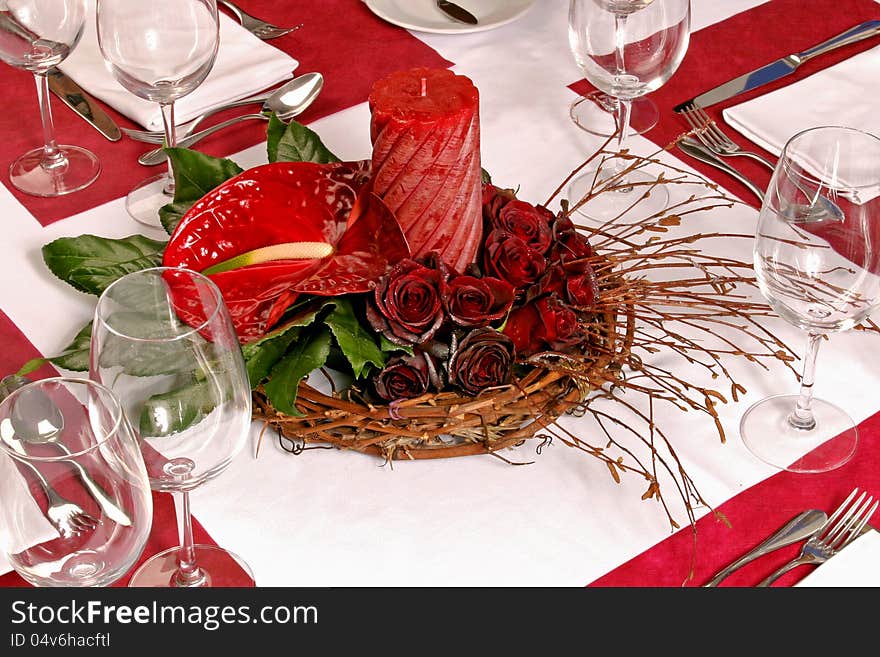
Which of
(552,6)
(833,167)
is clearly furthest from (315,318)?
(552,6)

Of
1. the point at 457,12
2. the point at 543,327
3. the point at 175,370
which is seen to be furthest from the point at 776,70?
the point at 175,370

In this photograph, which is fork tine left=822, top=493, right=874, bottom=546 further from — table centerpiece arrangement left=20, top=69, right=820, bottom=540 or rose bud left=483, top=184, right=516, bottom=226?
rose bud left=483, top=184, right=516, bottom=226

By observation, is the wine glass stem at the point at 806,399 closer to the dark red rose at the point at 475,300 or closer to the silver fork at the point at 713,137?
the dark red rose at the point at 475,300

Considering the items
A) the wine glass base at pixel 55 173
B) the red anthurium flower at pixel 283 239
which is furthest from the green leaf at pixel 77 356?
the wine glass base at pixel 55 173

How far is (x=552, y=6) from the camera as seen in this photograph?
4.96ft

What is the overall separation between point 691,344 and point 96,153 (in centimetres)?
72

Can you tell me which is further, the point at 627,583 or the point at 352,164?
the point at 352,164

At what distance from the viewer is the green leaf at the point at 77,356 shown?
0.94 metres

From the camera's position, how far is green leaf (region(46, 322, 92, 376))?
3.10ft

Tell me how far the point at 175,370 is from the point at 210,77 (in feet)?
2.40

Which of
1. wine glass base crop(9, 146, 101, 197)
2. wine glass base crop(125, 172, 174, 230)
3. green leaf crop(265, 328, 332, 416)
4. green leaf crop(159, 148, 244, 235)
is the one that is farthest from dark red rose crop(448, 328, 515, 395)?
wine glass base crop(9, 146, 101, 197)

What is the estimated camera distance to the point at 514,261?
3.20 ft

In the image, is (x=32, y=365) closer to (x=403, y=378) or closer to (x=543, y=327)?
(x=403, y=378)
